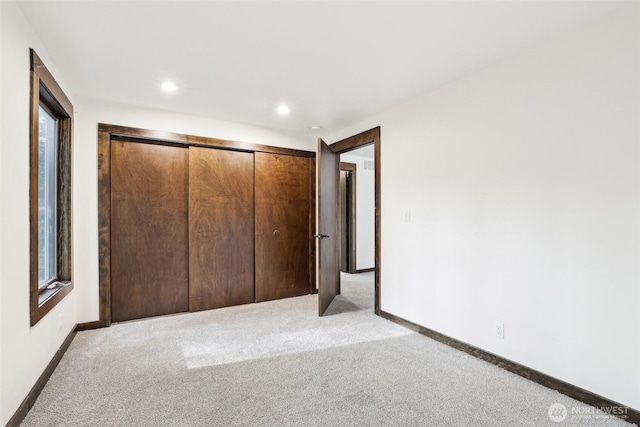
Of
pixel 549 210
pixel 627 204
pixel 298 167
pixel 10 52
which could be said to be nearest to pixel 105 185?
pixel 10 52

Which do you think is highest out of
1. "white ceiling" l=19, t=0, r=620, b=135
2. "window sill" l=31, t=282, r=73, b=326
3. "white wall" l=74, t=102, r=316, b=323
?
"white ceiling" l=19, t=0, r=620, b=135

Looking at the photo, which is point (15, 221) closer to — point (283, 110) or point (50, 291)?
point (50, 291)

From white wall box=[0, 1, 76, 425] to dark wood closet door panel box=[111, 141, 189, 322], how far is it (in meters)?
1.30

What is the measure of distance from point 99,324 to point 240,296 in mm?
1448

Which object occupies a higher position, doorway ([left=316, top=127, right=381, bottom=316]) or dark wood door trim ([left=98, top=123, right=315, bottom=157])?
dark wood door trim ([left=98, top=123, right=315, bottom=157])

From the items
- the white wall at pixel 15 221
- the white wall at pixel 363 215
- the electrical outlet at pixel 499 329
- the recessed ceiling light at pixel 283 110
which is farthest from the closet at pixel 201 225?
the electrical outlet at pixel 499 329

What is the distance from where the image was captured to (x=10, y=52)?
1.65 metres

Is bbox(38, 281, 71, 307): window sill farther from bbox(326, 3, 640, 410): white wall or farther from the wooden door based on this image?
bbox(326, 3, 640, 410): white wall

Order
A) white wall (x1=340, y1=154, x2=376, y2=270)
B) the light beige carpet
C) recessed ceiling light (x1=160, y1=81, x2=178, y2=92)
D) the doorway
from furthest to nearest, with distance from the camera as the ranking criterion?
white wall (x1=340, y1=154, x2=376, y2=270) → the doorway → recessed ceiling light (x1=160, y1=81, x2=178, y2=92) → the light beige carpet

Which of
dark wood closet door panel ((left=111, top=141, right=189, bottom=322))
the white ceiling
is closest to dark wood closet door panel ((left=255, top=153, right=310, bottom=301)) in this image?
dark wood closet door panel ((left=111, top=141, right=189, bottom=322))

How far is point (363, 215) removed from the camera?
6.25m

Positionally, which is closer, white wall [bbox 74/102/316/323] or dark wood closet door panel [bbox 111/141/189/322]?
white wall [bbox 74/102/316/323]

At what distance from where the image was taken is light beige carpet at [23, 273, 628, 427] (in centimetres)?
173

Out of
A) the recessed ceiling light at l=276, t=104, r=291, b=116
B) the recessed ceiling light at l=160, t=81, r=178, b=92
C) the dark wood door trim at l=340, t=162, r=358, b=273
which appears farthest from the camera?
the dark wood door trim at l=340, t=162, r=358, b=273
